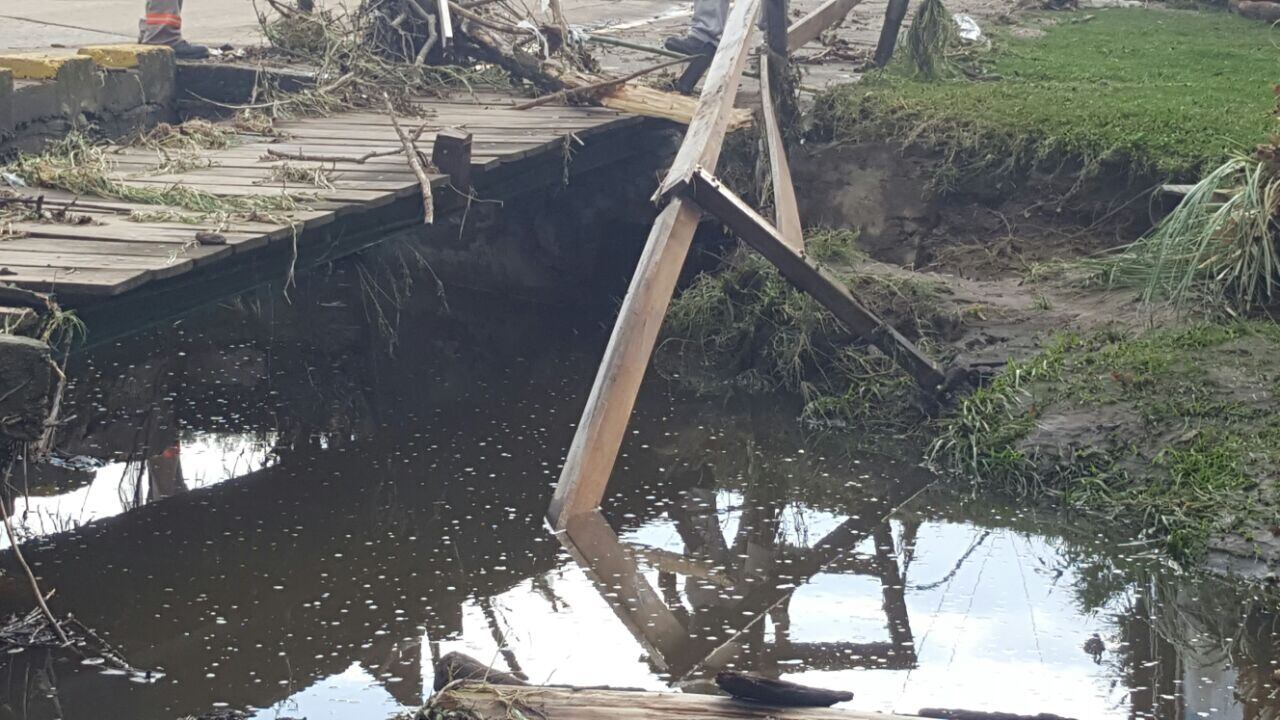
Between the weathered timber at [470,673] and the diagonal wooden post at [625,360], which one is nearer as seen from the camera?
the weathered timber at [470,673]

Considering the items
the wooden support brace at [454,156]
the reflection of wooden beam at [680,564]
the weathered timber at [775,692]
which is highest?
the wooden support brace at [454,156]

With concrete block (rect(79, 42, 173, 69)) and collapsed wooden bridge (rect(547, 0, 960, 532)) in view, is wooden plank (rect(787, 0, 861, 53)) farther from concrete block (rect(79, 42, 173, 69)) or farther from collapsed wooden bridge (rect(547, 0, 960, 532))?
concrete block (rect(79, 42, 173, 69))

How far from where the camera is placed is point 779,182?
6.57m

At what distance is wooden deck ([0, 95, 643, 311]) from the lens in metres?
4.75

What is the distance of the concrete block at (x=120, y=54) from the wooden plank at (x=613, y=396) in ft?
13.2

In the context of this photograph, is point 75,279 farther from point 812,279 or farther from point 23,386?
point 812,279

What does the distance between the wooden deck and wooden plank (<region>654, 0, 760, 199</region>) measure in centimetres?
106

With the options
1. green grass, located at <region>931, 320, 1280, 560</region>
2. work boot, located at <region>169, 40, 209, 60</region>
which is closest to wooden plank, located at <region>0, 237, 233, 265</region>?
green grass, located at <region>931, 320, 1280, 560</region>

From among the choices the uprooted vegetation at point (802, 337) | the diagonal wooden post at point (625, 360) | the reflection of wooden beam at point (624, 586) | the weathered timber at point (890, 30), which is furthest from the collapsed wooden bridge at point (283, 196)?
the weathered timber at point (890, 30)

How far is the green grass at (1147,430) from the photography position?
526cm

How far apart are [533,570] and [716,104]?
2.39 meters

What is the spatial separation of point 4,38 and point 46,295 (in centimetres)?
651

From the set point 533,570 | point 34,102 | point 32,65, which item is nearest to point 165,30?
point 32,65

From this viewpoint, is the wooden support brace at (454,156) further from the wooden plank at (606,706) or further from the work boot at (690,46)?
the wooden plank at (606,706)
